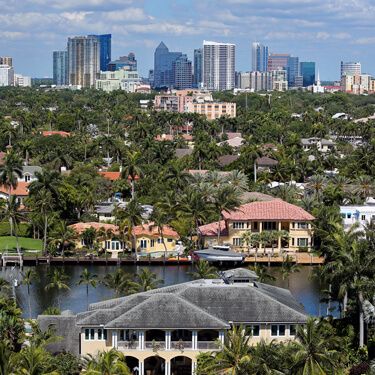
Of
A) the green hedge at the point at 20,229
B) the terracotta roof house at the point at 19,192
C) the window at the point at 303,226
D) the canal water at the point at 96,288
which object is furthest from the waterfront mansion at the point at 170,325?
the terracotta roof house at the point at 19,192

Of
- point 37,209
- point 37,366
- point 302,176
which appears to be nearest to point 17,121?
point 302,176

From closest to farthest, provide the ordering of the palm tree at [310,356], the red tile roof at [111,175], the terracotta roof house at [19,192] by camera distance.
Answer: the palm tree at [310,356], the terracotta roof house at [19,192], the red tile roof at [111,175]

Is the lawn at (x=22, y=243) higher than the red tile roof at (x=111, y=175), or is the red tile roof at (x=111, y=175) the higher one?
the red tile roof at (x=111, y=175)

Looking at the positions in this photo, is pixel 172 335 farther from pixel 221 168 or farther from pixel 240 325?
pixel 221 168

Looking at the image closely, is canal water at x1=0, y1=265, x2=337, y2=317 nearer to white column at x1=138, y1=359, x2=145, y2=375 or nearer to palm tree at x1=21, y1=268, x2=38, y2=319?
palm tree at x1=21, y1=268, x2=38, y2=319

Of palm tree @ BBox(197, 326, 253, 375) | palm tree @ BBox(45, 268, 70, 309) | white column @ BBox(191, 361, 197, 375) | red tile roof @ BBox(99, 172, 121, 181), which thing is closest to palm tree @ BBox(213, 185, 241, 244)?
palm tree @ BBox(45, 268, 70, 309)

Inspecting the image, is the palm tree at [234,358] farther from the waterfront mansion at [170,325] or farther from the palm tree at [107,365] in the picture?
the palm tree at [107,365]
